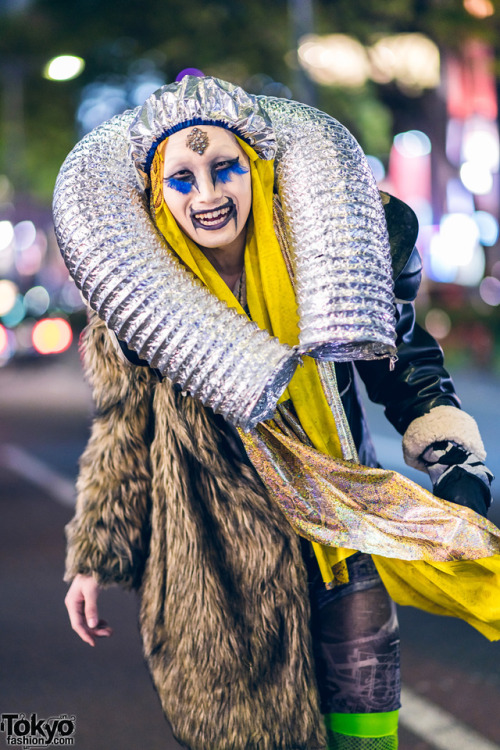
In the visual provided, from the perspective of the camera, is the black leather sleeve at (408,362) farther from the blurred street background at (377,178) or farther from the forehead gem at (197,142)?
the blurred street background at (377,178)

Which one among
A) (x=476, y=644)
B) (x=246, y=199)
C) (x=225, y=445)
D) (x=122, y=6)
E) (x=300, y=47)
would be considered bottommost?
(x=476, y=644)

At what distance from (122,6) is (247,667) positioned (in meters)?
20.5

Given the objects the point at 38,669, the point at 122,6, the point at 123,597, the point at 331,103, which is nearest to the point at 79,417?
the point at 123,597

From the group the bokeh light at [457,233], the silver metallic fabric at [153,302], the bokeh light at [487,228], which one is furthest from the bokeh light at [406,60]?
→ the silver metallic fabric at [153,302]

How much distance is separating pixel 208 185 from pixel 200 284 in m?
0.22

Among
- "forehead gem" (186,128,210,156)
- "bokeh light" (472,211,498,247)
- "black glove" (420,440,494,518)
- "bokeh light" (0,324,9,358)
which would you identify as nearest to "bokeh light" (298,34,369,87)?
"bokeh light" (472,211,498,247)

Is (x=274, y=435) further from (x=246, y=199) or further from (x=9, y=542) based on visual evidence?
(x=9, y=542)

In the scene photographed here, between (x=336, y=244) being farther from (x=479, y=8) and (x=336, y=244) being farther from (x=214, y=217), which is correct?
(x=479, y=8)

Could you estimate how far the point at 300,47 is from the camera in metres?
14.4

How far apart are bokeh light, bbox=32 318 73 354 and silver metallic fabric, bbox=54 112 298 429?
17.1m

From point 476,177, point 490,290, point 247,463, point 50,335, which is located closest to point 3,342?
point 50,335

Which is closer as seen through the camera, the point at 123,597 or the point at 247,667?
the point at 247,667

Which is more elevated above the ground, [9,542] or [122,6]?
[122,6]

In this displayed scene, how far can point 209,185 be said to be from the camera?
2.09 meters
